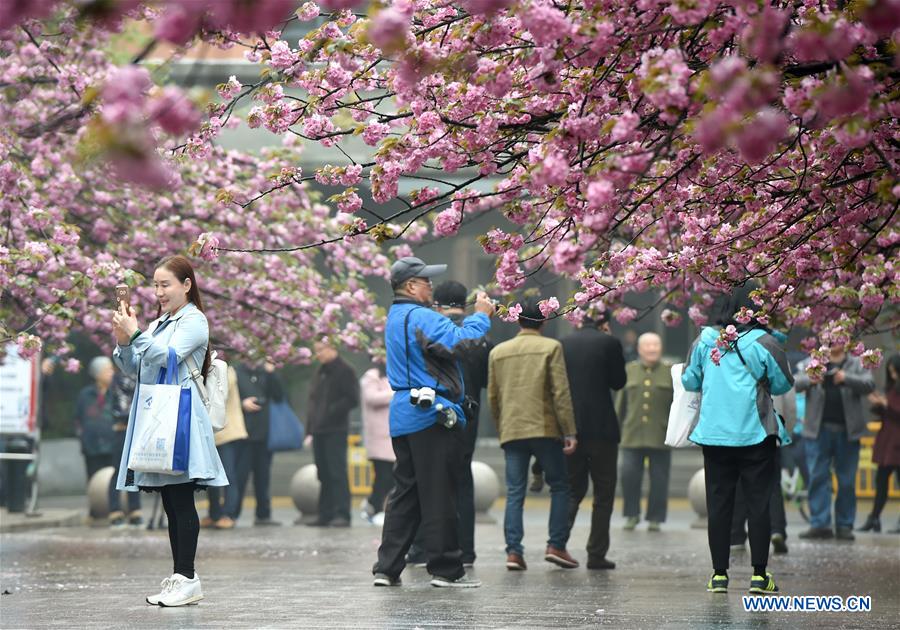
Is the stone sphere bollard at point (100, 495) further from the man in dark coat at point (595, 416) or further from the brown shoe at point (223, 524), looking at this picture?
the man in dark coat at point (595, 416)

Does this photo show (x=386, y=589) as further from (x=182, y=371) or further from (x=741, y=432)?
(x=741, y=432)

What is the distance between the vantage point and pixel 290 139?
16344 mm

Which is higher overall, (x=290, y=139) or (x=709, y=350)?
(x=290, y=139)

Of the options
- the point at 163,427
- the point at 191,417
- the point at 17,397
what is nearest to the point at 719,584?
the point at 191,417

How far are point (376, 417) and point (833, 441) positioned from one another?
476 cm

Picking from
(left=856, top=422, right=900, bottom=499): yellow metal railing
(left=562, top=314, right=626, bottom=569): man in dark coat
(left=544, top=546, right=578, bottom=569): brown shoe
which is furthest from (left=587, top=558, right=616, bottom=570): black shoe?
(left=856, top=422, right=900, bottom=499): yellow metal railing

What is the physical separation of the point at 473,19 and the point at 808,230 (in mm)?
2276

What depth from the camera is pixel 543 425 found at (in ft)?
40.0

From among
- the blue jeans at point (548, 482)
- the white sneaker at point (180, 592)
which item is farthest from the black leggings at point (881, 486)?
the white sneaker at point (180, 592)

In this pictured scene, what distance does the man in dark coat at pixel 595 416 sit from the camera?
12.6m

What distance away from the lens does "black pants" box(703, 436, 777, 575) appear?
1039cm

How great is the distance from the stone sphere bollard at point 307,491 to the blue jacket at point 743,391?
951cm

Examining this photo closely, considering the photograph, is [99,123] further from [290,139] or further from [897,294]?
[290,139]

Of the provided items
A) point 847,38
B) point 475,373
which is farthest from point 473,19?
point 475,373
